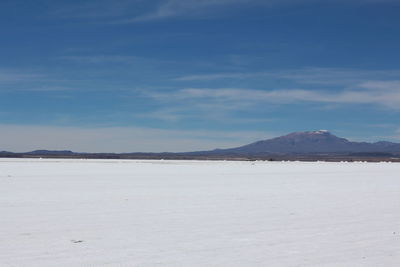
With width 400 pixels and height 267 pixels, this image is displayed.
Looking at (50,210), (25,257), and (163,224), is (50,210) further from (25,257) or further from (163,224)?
(25,257)

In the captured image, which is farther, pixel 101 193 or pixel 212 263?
pixel 101 193

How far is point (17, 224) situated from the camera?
10.7m

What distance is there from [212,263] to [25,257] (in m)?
2.58

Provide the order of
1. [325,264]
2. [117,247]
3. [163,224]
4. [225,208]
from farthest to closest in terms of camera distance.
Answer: [225,208] → [163,224] → [117,247] → [325,264]

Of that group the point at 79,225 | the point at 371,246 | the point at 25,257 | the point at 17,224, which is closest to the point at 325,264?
the point at 371,246

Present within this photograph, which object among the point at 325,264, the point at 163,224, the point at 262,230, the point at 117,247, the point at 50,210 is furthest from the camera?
the point at 50,210

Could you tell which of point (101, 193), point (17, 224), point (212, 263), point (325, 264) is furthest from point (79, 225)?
point (101, 193)

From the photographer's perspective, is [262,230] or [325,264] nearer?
[325,264]

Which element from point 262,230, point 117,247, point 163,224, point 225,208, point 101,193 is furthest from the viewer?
point 101,193

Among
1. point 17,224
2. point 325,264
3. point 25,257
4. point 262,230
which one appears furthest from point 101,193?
point 325,264

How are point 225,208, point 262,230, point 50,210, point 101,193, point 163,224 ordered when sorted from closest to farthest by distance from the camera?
point 262,230 < point 163,224 < point 50,210 < point 225,208 < point 101,193

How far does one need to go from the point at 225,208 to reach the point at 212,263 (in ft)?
21.7

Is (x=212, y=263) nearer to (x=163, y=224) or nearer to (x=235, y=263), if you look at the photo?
(x=235, y=263)

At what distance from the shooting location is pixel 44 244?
8617 mm
